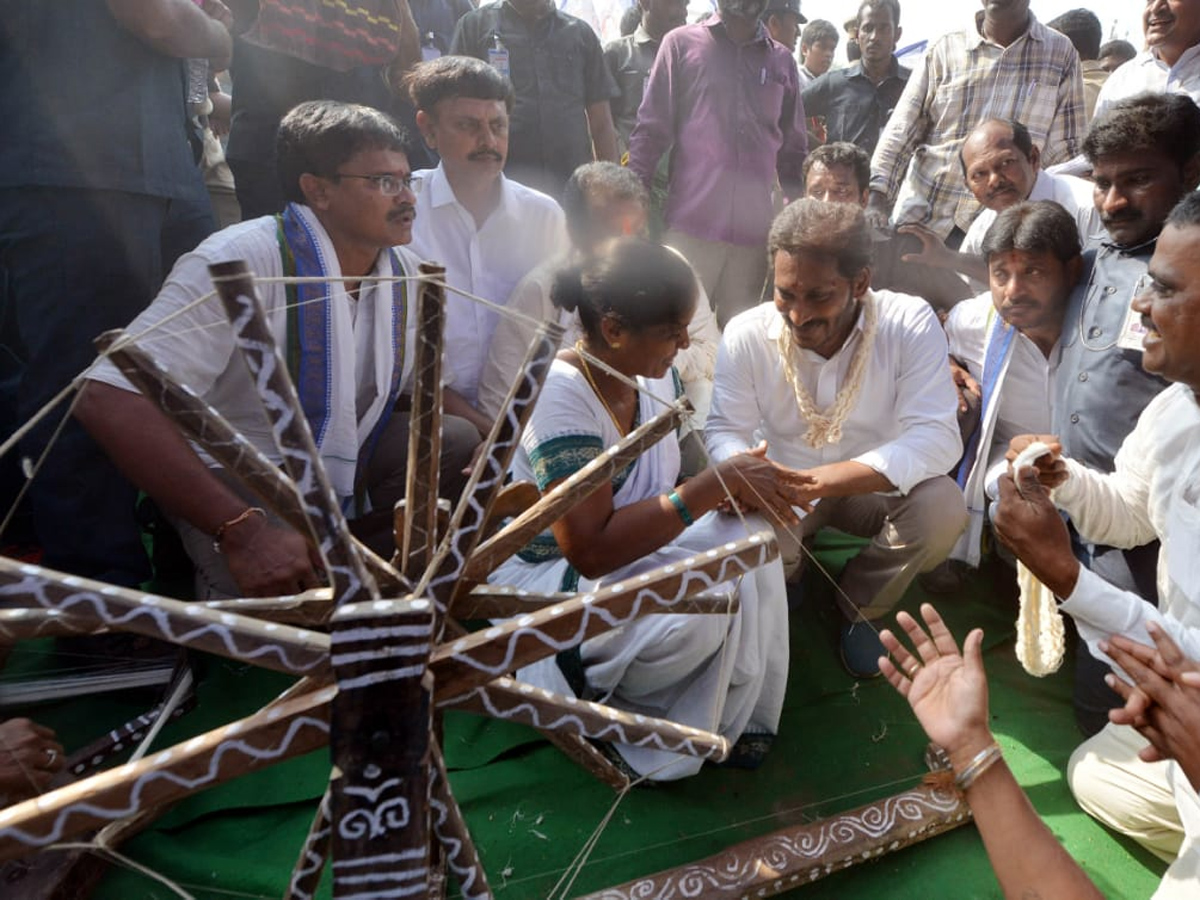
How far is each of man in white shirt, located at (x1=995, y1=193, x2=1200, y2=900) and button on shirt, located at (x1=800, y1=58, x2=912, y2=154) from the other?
396 centimetres

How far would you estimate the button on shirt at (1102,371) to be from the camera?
266 centimetres

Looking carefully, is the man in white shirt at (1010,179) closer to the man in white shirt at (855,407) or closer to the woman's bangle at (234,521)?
the man in white shirt at (855,407)

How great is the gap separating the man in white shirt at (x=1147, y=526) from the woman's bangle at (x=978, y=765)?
483mm

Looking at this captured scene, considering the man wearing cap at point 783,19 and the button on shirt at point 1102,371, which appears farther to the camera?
the man wearing cap at point 783,19

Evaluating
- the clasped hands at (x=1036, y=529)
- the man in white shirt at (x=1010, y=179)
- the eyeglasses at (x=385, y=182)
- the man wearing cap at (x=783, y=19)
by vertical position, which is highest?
the man wearing cap at (x=783, y=19)

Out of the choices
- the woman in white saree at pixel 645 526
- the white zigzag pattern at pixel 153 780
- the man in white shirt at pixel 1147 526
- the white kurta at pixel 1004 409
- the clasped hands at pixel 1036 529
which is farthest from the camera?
the white kurta at pixel 1004 409

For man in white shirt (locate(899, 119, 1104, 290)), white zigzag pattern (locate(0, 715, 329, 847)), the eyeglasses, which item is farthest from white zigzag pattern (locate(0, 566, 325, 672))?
man in white shirt (locate(899, 119, 1104, 290))

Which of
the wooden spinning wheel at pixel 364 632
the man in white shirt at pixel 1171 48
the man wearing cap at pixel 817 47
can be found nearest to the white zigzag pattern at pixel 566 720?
the wooden spinning wheel at pixel 364 632

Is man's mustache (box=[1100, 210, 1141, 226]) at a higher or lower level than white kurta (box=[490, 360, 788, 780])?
higher

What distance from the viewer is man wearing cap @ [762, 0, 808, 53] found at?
18.2ft

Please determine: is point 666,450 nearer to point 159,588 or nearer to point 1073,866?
point 1073,866

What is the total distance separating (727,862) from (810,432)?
4.85 ft

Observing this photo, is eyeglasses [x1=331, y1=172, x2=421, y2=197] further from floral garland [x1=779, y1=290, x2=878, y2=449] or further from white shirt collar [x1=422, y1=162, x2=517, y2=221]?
floral garland [x1=779, y1=290, x2=878, y2=449]

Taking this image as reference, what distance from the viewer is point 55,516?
2611 millimetres
